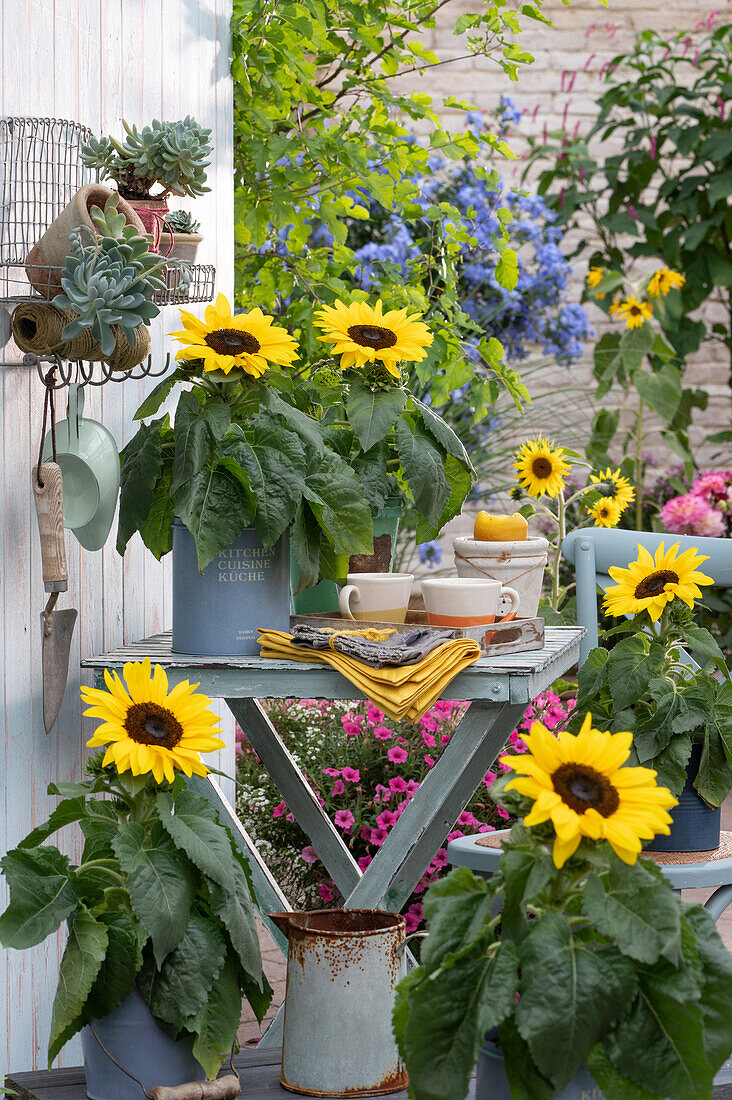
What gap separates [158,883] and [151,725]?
0.16 metres

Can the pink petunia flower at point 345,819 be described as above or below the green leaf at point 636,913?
below

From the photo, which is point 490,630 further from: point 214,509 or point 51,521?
point 51,521

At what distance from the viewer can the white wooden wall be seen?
1.52m

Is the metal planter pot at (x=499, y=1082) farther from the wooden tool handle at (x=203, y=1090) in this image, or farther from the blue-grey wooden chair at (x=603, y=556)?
the blue-grey wooden chair at (x=603, y=556)

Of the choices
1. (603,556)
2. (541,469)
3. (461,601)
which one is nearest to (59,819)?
(461,601)

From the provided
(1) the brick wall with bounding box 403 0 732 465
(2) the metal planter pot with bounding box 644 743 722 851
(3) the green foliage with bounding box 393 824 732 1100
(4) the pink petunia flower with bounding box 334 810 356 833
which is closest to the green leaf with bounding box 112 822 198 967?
(3) the green foliage with bounding box 393 824 732 1100

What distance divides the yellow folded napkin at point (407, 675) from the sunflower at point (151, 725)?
7.7 inches

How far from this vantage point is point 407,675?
1416 mm

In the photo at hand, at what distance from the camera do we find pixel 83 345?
→ 148 centimetres

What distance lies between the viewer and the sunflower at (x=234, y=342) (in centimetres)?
149

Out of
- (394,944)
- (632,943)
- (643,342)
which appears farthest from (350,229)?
(632,943)

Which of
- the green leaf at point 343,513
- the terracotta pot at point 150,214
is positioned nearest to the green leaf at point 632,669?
the green leaf at point 343,513

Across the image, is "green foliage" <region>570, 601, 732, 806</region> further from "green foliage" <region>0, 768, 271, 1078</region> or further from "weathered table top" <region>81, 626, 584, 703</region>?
"green foliage" <region>0, 768, 271, 1078</region>

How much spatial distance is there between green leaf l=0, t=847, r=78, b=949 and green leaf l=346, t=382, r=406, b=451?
642 mm
